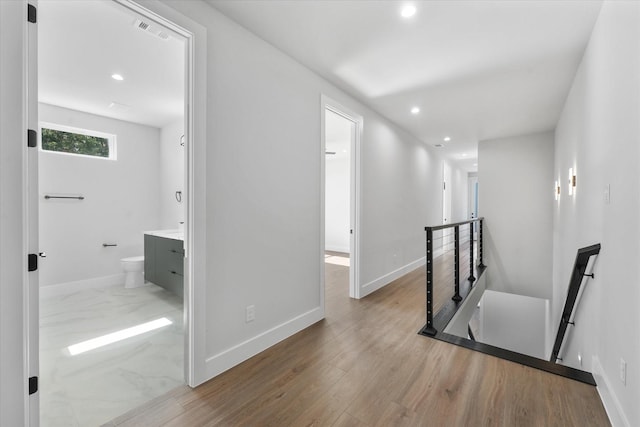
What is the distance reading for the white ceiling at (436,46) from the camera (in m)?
1.95

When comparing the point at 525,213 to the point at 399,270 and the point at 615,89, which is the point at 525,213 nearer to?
the point at 399,270

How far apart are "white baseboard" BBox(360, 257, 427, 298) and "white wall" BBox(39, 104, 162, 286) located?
373 cm

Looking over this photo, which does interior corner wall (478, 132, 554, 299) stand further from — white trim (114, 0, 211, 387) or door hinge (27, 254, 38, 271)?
door hinge (27, 254, 38, 271)

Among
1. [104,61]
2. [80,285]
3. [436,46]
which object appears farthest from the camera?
[80,285]

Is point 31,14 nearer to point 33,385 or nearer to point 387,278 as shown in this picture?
point 33,385

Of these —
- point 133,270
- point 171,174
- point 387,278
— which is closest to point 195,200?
point 133,270

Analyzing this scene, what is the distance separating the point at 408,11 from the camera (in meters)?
1.96

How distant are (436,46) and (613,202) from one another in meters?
1.69

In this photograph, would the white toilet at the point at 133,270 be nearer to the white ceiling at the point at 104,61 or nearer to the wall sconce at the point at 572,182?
the white ceiling at the point at 104,61

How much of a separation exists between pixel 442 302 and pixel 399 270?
1165 millimetres

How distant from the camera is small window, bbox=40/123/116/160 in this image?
388cm

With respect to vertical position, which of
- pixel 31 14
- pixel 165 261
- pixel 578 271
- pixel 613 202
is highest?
pixel 31 14

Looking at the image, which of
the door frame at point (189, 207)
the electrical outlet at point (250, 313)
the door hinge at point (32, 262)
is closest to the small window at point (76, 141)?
the door frame at point (189, 207)

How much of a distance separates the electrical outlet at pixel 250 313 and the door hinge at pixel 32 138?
5.19 feet
